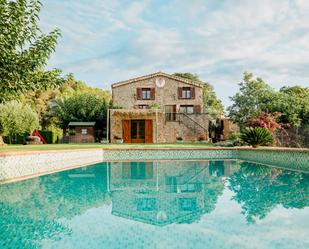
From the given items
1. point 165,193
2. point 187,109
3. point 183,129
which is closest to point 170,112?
point 187,109

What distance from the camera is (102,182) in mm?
10516

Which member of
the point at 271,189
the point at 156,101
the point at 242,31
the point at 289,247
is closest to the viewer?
the point at 289,247

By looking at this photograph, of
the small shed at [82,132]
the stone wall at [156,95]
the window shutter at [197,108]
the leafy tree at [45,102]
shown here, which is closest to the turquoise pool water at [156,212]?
the small shed at [82,132]

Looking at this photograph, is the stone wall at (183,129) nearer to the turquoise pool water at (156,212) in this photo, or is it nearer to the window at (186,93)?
the window at (186,93)

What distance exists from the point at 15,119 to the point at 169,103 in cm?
1428

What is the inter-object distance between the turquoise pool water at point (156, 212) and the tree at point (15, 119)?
2039 centimetres

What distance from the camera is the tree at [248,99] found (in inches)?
990

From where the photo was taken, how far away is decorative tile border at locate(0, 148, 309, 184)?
37.7 ft

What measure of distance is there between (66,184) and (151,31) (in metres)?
13.7

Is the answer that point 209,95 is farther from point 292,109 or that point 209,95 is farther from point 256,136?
point 256,136

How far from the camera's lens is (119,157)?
18.4 meters

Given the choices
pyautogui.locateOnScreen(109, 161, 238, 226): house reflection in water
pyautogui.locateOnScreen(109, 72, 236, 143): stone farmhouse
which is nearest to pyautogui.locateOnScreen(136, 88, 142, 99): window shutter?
pyautogui.locateOnScreen(109, 72, 236, 143): stone farmhouse

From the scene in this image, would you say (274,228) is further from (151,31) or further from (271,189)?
(151,31)

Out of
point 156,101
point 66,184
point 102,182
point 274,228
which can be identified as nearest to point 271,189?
point 274,228
